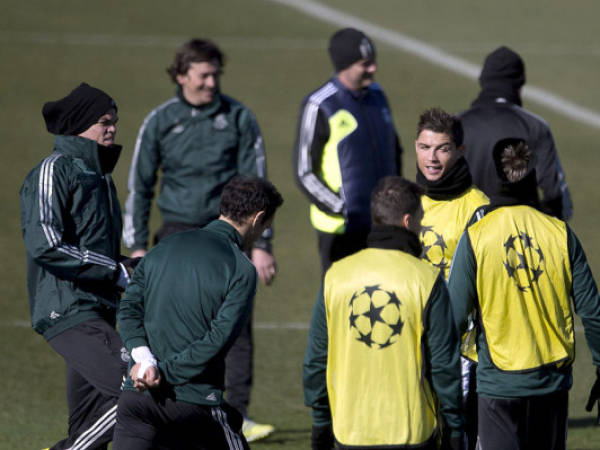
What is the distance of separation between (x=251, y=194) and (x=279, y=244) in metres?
8.91

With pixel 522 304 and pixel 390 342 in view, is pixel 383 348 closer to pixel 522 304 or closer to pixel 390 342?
pixel 390 342

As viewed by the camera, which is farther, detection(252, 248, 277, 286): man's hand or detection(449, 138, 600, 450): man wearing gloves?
detection(252, 248, 277, 286): man's hand

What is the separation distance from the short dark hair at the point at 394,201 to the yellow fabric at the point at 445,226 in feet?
4.10

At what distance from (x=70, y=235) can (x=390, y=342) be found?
6.47ft

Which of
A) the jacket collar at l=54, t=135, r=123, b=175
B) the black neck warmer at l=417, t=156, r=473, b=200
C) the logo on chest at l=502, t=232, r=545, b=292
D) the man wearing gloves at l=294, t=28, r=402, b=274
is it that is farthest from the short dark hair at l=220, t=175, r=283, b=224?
the man wearing gloves at l=294, t=28, r=402, b=274

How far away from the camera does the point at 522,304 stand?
5566 mm

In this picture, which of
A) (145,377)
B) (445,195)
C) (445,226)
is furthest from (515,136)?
(145,377)

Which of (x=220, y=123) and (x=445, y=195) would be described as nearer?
(x=445, y=195)

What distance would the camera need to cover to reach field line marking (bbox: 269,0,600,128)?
20.6 metres

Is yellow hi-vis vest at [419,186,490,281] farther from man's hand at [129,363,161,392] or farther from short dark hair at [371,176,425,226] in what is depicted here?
man's hand at [129,363,161,392]

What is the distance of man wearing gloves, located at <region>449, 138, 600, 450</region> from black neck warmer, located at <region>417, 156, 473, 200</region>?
646mm

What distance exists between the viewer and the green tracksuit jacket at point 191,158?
26.6 ft

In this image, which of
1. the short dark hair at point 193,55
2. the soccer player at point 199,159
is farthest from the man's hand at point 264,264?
the short dark hair at point 193,55

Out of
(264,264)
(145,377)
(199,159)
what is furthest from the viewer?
(264,264)
